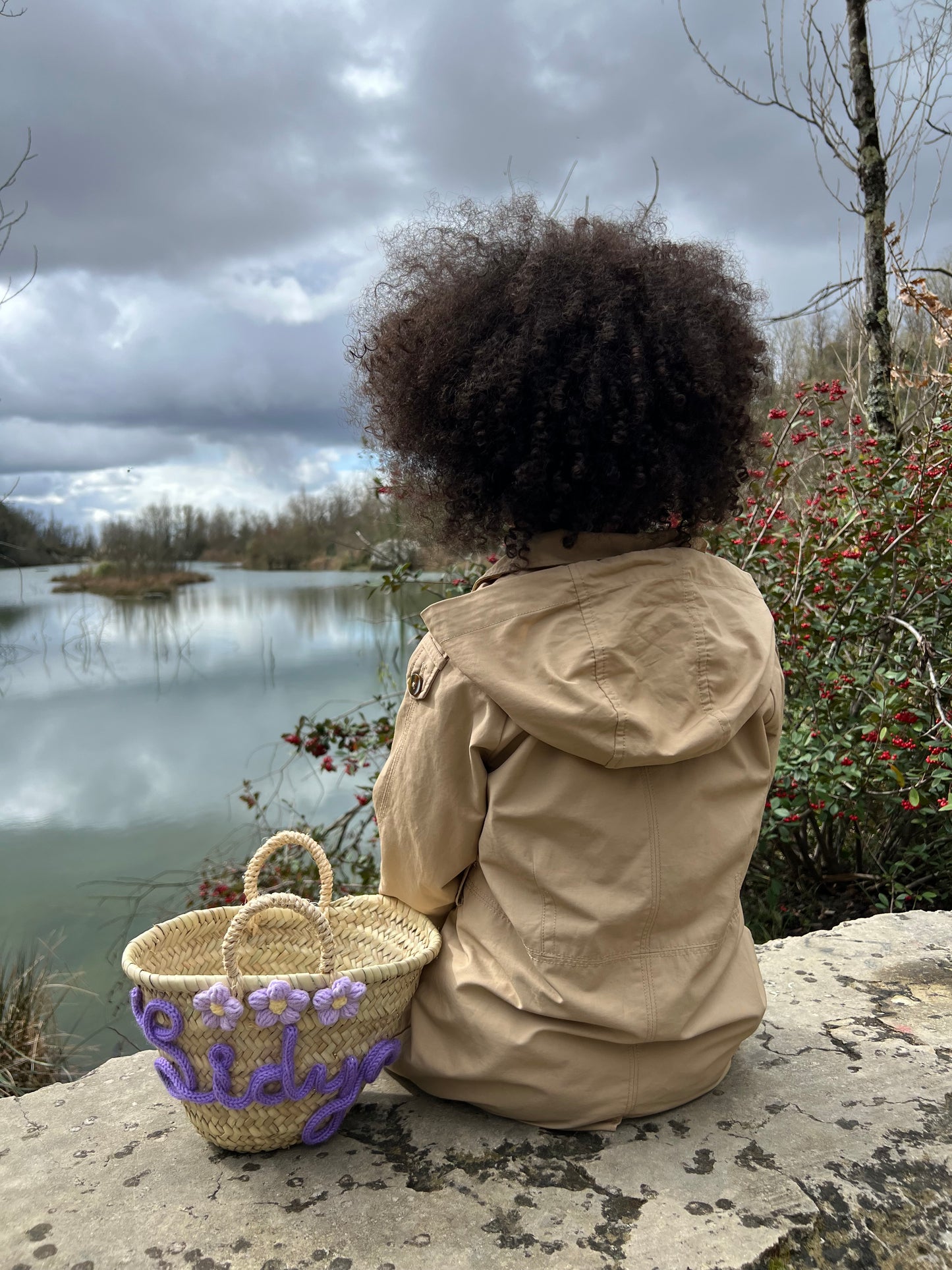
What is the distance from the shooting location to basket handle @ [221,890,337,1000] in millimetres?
A: 1215

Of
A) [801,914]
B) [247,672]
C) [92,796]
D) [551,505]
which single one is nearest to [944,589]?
[801,914]

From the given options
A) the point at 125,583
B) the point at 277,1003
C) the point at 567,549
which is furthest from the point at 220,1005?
the point at 125,583

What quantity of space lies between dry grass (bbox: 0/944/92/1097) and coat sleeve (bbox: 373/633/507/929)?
2084 mm

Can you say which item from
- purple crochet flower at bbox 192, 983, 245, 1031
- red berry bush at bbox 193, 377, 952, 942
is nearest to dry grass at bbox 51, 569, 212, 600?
red berry bush at bbox 193, 377, 952, 942

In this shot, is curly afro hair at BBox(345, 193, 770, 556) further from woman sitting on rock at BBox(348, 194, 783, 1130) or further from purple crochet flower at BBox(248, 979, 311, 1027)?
purple crochet flower at BBox(248, 979, 311, 1027)

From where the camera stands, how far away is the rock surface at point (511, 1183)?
1.14 metres

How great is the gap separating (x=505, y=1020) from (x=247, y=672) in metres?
7.20

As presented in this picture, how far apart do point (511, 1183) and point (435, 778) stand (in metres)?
0.57

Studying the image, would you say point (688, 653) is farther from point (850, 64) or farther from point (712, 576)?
point (850, 64)

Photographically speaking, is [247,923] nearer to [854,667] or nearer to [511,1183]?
[511,1183]

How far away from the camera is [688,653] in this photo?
127 cm

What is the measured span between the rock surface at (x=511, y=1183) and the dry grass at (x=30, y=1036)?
1654 millimetres

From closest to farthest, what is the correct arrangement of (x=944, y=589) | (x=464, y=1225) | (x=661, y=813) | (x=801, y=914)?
(x=464, y=1225) → (x=661, y=813) → (x=944, y=589) → (x=801, y=914)

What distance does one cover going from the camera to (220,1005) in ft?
3.97
